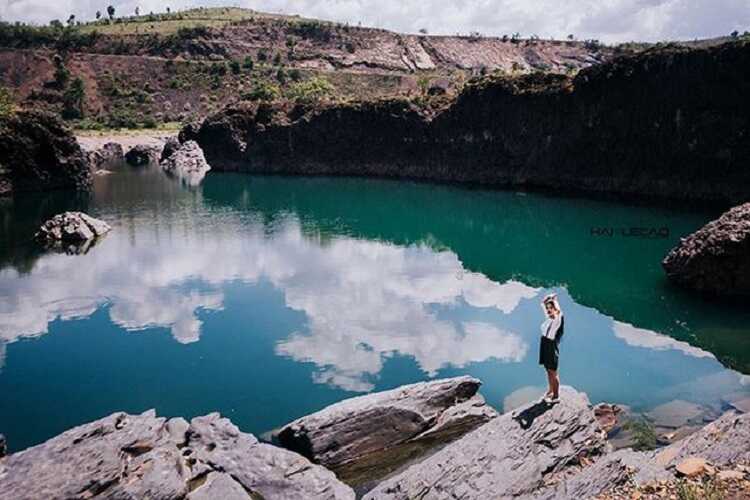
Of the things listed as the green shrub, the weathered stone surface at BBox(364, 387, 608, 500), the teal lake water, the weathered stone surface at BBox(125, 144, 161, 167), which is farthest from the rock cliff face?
the weathered stone surface at BBox(364, 387, 608, 500)

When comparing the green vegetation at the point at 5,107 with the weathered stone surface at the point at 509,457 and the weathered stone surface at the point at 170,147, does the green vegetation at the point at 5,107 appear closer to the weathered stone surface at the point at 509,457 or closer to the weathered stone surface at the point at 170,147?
the weathered stone surface at the point at 170,147

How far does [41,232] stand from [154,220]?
10.7 m

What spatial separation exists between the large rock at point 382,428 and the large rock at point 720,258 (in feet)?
55.3

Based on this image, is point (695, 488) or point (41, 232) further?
point (41, 232)

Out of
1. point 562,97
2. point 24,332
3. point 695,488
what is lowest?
point 24,332

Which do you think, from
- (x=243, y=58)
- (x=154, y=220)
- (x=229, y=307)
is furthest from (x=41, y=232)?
(x=243, y=58)

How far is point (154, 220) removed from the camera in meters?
60.5

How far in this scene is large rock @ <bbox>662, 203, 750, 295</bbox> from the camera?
31.3 metres

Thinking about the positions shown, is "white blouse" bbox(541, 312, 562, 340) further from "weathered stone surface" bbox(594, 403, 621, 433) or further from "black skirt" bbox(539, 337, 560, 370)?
"weathered stone surface" bbox(594, 403, 621, 433)

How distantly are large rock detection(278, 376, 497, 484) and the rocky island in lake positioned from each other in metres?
0.07

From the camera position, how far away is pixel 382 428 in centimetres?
1984

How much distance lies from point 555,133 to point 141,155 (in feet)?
216

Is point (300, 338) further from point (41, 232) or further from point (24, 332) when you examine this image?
point (41, 232)

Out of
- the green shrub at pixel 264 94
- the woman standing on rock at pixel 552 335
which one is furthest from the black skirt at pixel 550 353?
the green shrub at pixel 264 94
